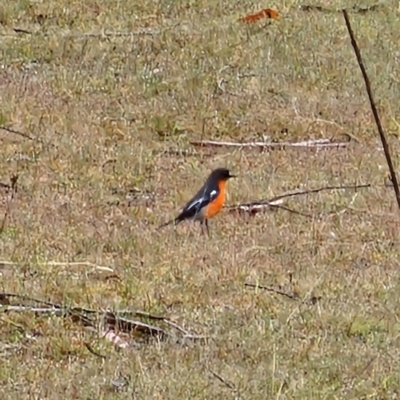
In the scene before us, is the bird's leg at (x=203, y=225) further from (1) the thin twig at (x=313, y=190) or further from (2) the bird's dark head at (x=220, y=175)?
(1) the thin twig at (x=313, y=190)

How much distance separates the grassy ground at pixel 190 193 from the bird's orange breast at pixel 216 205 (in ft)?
0.26

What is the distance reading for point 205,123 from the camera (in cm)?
941

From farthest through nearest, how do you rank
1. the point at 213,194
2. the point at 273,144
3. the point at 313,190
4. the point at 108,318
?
the point at 273,144 → the point at 313,190 → the point at 213,194 → the point at 108,318

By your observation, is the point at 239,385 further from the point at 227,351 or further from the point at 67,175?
the point at 67,175

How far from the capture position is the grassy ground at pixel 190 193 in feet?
17.1

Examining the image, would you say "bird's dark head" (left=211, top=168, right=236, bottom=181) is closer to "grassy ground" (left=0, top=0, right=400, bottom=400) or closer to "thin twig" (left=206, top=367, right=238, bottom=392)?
"grassy ground" (left=0, top=0, right=400, bottom=400)

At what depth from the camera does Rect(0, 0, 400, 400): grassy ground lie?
5.21m

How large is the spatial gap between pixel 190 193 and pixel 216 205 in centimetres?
73

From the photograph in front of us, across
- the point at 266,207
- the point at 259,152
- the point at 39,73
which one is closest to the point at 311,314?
the point at 266,207

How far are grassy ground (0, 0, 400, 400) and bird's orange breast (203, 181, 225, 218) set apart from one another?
0.26 ft

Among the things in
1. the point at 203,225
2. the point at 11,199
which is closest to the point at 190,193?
the point at 203,225

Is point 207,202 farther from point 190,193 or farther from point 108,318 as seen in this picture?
point 108,318

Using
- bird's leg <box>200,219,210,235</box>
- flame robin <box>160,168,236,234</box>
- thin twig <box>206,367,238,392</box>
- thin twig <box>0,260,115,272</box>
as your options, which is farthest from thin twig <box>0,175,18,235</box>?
thin twig <box>206,367,238,392</box>

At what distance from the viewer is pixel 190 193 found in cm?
802
